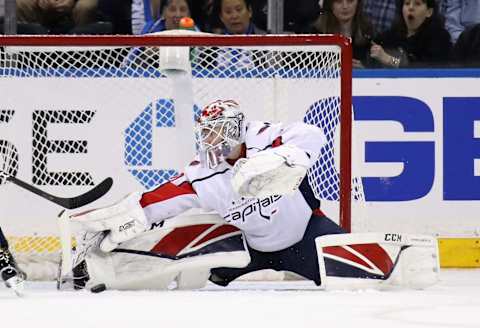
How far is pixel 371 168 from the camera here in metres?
6.28

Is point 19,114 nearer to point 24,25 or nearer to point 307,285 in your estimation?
point 24,25

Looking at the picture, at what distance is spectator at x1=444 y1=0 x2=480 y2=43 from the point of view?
246 inches

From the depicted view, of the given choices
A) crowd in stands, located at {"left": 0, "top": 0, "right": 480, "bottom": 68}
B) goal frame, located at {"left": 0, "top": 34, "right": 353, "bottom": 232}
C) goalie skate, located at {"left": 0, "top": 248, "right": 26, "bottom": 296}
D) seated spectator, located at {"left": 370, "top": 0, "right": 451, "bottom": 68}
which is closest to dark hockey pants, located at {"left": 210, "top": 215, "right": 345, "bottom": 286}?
goal frame, located at {"left": 0, "top": 34, "right": 353, "bottom": 232}

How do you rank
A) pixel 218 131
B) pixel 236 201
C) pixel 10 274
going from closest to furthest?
pixel 10 274 → pixel 218 131 → pixel 236 201

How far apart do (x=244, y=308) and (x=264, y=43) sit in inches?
63.2

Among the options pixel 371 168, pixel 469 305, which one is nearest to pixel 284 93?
pixel 371 168

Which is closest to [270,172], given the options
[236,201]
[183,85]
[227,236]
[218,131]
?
[218,131]

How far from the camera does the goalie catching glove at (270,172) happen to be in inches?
168

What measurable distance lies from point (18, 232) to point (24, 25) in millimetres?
954

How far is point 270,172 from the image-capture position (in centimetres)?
427

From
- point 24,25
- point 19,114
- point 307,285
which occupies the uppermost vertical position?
point 24,25

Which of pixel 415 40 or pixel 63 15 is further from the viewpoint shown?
pixel 415 40

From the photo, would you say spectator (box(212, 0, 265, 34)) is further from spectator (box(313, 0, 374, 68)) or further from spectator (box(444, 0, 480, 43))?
spectator (box(444, 0, 480, 43))

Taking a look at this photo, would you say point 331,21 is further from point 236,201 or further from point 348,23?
point 236,201
